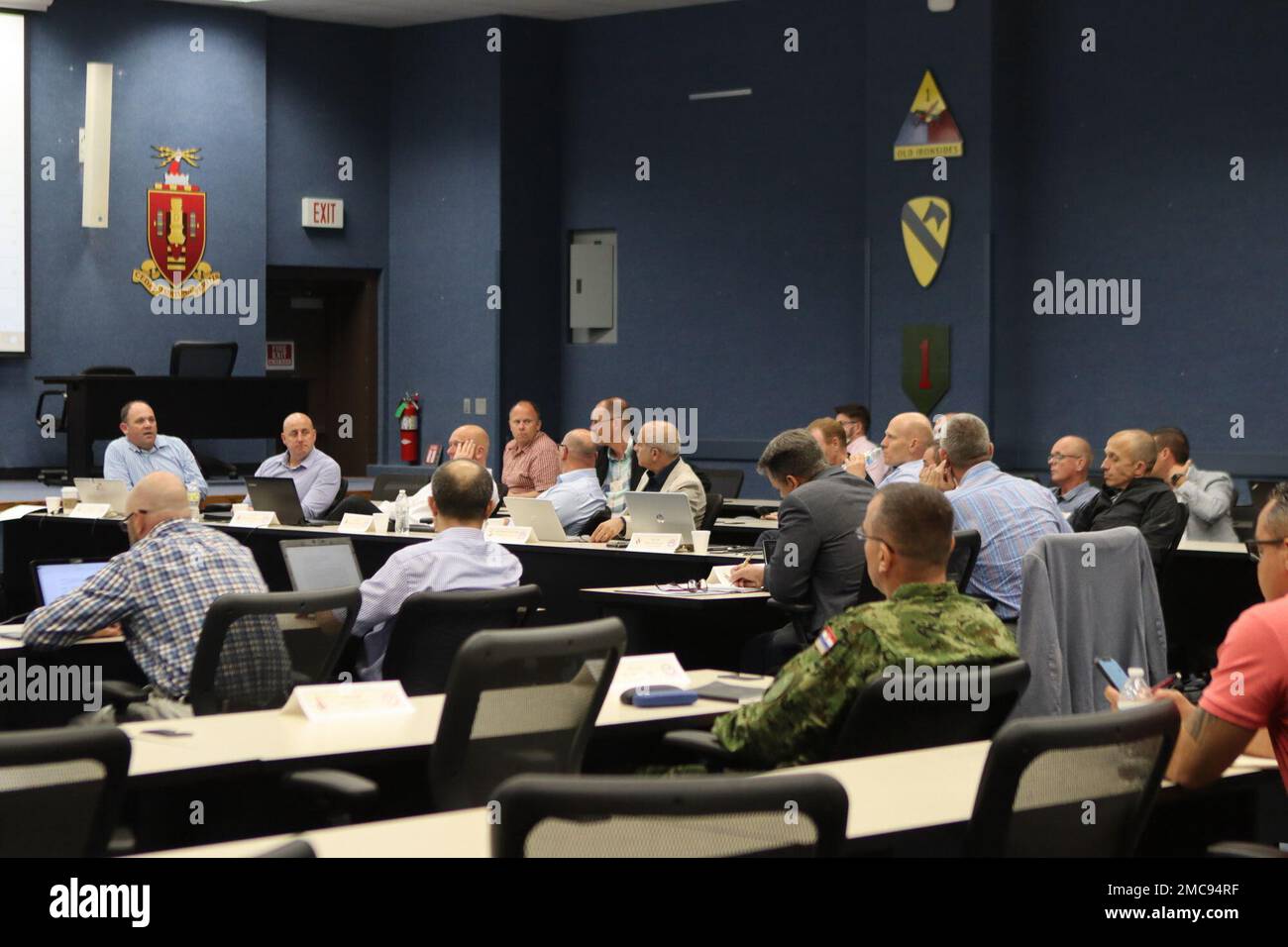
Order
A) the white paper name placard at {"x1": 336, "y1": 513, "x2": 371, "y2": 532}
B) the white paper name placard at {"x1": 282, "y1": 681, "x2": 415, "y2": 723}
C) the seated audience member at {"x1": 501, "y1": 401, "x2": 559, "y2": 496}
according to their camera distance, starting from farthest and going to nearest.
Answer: the seated audience member at {"x1": 501, "y1": 401, "x2": 559, "y2": 496} → the white paper name placard at {"x1": 336, "y1": 513, "x2": 371, "y2": 532} → the white paper name placard at {"x1": 282, "y1": 681, "x2": 415, "y2": 723}

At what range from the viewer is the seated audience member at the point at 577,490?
8414mm

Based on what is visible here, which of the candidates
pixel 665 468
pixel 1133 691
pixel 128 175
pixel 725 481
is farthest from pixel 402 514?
pixel 128 175

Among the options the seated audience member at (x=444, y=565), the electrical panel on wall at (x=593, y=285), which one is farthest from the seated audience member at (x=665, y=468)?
the electrical panel on wall at (x=593, y=285)

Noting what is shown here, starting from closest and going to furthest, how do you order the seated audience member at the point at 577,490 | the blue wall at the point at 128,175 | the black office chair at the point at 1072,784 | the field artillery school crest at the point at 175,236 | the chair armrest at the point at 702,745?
the black office chair at the point at 1072,784, the chair armrest at the point at 702,745, the seated audience member at the point at 577,490, the blue wall at the point at 128,175, the field artillery school crest at the point at 175,236

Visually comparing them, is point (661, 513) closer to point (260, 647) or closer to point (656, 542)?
point (656, 542)

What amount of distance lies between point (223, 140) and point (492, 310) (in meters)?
2.59

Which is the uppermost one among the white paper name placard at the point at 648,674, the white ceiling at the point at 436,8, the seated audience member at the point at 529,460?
the white ceiling at the point at 436,8

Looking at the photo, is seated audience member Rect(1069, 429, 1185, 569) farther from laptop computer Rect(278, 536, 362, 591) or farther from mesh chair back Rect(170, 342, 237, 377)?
mesh chair back Rect(170, 342, 237, 377)

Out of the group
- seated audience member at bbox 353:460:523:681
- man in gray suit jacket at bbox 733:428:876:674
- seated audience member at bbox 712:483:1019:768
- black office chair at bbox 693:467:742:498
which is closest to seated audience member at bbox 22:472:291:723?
seated audience member at bbox 353:460:523:681

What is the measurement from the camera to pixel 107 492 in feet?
30.8

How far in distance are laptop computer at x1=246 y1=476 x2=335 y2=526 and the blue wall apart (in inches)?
196

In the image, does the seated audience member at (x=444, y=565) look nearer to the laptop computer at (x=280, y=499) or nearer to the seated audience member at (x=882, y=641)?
the seated audience member at (x=882, y=641)

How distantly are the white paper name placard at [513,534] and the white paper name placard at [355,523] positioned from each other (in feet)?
2.22

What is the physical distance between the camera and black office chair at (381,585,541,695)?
456cm
